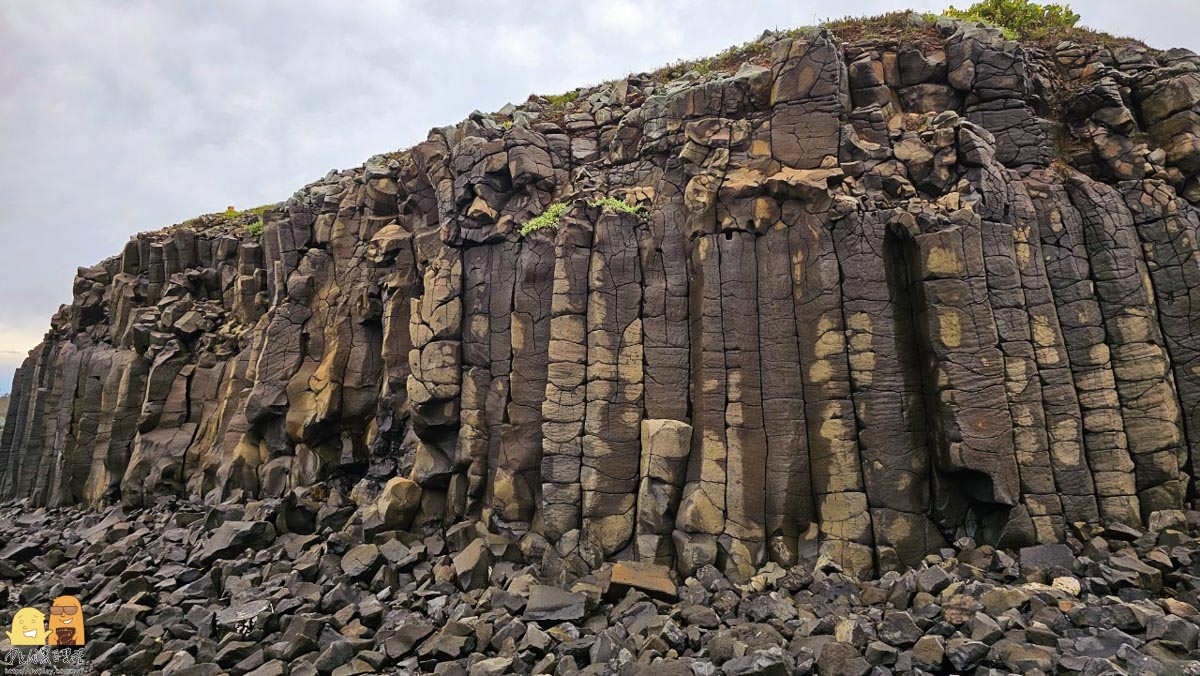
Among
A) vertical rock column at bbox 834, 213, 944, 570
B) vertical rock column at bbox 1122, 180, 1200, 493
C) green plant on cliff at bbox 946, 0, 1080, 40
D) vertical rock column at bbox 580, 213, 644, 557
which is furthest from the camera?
green plant on cliff at bbox 946, 0, 1080, 40

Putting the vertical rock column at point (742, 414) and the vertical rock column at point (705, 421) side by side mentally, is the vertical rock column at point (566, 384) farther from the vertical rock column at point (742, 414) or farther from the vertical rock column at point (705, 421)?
the vertical rock column at point (742, 414)

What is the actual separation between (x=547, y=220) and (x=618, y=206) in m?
2.13

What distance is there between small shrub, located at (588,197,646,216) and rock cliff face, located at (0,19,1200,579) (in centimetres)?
17

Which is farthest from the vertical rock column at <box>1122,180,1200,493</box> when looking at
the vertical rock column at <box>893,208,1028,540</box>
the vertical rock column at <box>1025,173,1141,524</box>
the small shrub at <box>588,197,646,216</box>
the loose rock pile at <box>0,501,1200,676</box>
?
the small shrub at <box>588,197,646,216</box>

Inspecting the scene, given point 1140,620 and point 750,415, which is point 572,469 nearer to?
point 750,415

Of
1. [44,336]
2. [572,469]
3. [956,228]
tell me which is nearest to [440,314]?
[572,469]

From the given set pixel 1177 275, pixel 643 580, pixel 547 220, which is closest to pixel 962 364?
pixel 1177 275

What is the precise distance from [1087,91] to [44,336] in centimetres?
5159

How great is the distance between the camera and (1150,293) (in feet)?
45.4

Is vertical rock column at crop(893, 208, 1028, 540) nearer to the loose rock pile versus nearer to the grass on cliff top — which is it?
the loose rock pile

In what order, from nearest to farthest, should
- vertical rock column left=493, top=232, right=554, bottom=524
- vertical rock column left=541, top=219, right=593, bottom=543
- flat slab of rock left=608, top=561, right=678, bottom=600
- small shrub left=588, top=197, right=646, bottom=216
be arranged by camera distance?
flat slab of rock left=608, top=561, right=678, bottom=600, vertical rock column left=541, top=219, right=593, bottom=543, vertical rock column left=493, top=232, right=554, bottom=524, small shrub left=588, top=197, right=646, bottom=216

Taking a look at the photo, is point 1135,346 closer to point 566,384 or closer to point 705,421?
point 705,421

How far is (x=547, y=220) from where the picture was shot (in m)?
16.7

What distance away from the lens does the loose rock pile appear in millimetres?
8844
